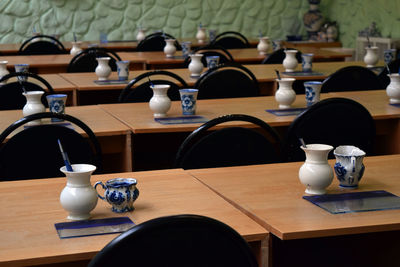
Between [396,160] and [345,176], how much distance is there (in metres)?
0.43

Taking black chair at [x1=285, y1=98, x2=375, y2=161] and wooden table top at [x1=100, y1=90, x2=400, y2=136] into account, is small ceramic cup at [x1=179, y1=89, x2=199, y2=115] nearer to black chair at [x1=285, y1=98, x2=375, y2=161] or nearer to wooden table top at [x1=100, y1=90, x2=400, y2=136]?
wooden table top at [x1=100, y1=90, x2=400, y2=136]

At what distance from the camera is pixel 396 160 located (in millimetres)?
2463

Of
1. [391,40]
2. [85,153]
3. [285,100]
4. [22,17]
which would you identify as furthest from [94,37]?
[85,153]

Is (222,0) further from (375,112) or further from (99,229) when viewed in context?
(99,229)

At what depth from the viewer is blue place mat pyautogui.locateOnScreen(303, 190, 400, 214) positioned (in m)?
1.91

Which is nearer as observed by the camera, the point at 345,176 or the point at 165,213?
the point at 165,213

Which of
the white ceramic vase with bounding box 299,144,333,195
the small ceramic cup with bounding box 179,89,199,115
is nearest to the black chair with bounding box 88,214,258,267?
the white ceramic vase with bounding box 299,144,333,195

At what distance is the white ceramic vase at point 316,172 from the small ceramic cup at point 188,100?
143 centimetres

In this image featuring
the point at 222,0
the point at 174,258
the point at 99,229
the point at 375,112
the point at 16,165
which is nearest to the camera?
the point at 174,258

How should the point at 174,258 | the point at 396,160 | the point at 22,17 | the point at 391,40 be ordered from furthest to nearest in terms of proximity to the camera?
the point at 22,17, the point at 391,40, the point at 396,160, the point at 174,258

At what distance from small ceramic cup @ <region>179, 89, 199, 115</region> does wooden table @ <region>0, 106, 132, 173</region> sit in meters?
0.32

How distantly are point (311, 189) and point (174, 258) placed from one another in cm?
72

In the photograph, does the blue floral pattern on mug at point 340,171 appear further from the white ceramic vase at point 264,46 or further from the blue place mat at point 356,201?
the white ceramic vase at point 264,46

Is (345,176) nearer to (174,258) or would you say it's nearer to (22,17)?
(174,258)
